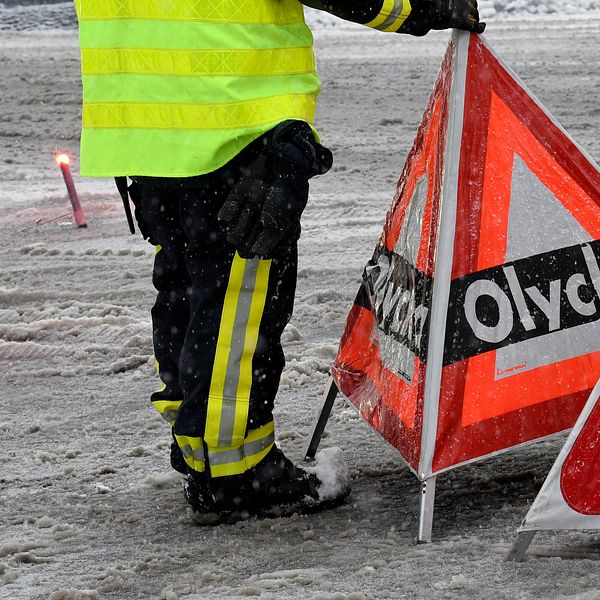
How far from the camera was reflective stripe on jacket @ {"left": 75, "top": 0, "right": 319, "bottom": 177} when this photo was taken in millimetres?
2703

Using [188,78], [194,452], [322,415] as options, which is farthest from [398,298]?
[188,78]

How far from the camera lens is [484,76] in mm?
2760

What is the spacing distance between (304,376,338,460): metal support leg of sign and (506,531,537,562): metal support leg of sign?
0.95m

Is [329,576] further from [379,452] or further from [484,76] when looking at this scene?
[484,76]

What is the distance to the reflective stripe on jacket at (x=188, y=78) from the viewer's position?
270 cm

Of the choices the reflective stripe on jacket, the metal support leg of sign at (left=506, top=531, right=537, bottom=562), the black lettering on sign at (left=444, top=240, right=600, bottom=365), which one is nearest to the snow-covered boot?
the black lettering on sign at (left=444, top=240, right=600, bottom=365)

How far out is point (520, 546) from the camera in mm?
2502

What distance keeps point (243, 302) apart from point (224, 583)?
705mm

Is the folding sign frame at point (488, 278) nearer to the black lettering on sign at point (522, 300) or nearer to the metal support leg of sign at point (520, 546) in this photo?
the black lettering on sign at point (522, 300)

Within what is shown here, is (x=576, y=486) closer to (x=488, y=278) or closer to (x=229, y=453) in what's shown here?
(x=488, y=278)

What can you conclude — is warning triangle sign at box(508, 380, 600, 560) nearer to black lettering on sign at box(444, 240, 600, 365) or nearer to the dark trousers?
black lettering on sign at box(444, 240, 600, 365)

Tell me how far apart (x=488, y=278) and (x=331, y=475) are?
77cm

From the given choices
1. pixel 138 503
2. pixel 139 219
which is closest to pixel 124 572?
pixel 138 503

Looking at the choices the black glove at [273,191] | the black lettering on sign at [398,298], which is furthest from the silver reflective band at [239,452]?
the black glove at [273,191]
